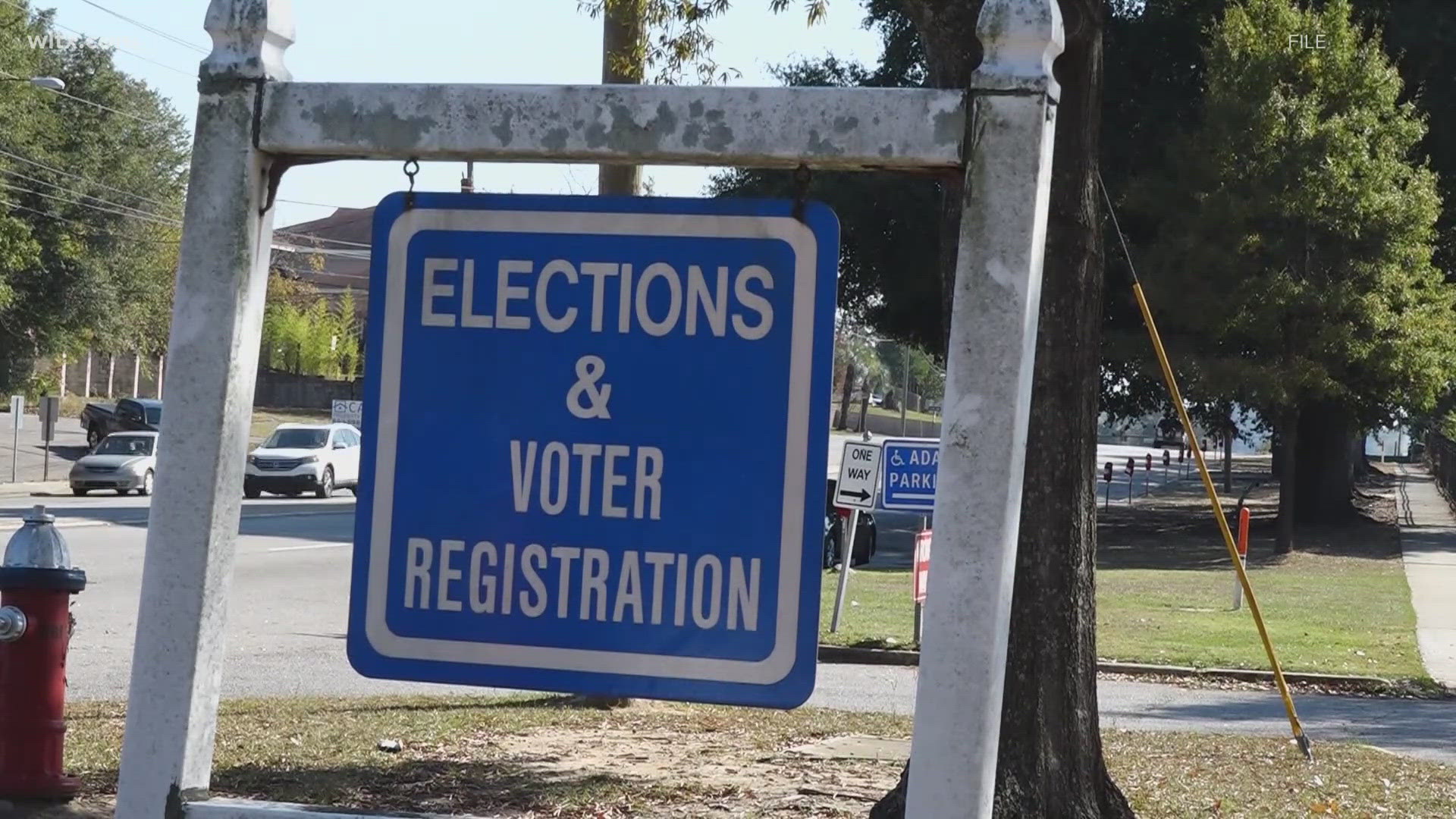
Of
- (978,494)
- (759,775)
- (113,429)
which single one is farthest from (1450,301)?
(113,429)

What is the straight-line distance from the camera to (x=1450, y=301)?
28703mm

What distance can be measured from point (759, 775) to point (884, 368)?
10549 cm

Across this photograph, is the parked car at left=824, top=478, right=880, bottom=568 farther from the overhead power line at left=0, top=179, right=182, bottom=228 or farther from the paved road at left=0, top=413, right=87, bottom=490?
the overhead power line at left=0, top=179, right=182, bottom=228

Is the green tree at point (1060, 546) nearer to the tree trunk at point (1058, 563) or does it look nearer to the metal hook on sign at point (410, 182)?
the tree trunk at point (1058, 563)

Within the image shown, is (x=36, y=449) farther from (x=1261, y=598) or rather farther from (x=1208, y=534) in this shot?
(x=1261, y=598)

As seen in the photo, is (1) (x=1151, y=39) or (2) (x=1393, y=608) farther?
(1) (x=1151, y=39)

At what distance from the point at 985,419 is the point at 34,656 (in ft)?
13.4

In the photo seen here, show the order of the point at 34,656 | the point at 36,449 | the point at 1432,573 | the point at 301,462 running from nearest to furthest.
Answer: the point at 34,656 < the point at 1432,573 < the point at 301,462 < the point at 36,449

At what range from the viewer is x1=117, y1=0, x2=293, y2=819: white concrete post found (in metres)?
3.22

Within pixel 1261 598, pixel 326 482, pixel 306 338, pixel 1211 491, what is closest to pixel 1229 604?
pixel 1261 598

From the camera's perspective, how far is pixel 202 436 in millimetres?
3244

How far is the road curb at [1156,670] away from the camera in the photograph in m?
14.4

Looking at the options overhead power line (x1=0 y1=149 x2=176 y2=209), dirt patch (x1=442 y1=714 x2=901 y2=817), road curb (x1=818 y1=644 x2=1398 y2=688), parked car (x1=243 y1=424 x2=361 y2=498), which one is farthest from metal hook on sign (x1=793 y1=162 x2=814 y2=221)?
overhead power line (x1=0 y1=149 x2=176 y2=209)

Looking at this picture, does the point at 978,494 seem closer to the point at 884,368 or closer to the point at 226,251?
the point at 226,251
